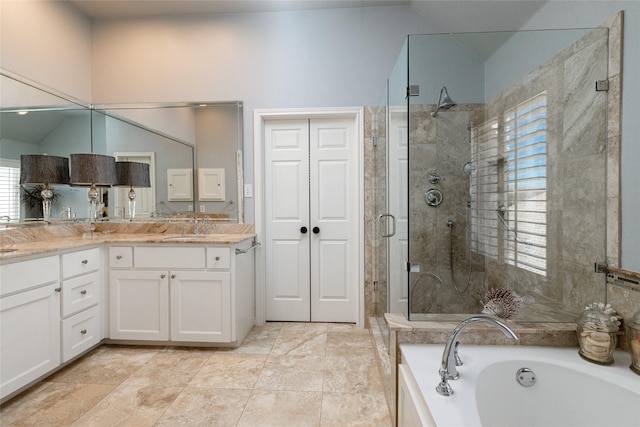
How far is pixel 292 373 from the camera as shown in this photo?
192 centimetres

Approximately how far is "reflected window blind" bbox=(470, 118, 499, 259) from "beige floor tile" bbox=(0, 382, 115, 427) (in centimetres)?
258

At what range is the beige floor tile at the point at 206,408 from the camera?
150 centimetres

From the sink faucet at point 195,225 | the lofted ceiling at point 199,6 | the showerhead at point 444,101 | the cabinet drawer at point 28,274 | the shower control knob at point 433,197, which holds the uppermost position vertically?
the lofted ceiling at point 199,6

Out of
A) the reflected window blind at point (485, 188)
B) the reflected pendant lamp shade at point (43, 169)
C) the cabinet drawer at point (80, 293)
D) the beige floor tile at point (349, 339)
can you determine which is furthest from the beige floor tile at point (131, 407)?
the reflected window blind at point (485, 188)

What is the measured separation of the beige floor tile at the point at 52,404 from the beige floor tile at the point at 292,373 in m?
0.95

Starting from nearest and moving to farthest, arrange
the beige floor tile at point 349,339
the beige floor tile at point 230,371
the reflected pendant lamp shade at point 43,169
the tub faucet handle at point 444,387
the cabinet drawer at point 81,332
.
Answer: the tub faucet handle at point 444,387, the beige floor tile at point 230,371, the cabinet drawer at point 81,332, the reflected pendant lamp shade at point 43,169, the beige floor tile at point 349,339

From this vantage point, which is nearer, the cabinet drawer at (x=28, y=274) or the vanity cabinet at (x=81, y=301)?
the cabinet drawer at (x=28, y=274)

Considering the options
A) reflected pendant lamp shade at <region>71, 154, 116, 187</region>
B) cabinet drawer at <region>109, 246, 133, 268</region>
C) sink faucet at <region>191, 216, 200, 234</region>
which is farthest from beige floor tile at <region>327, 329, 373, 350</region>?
reflected pendant lamp shade at <region>71, 154, 116, 187</region>

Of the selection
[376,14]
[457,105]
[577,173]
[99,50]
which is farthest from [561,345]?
[99,50]

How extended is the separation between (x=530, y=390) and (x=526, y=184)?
1157 mm

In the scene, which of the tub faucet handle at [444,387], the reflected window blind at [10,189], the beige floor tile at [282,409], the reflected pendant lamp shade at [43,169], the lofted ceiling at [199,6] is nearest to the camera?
the tub faucet handle at [444,387]

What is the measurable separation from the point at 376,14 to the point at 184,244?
2.57m

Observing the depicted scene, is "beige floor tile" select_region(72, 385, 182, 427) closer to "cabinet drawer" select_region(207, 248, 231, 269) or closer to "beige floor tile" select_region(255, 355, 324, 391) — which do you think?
"beige floor tile" select_region(255, 355, 324, 391)

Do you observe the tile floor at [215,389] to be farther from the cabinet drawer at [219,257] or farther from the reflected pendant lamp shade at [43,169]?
the reflected pendant lamp shade at [43,169]
